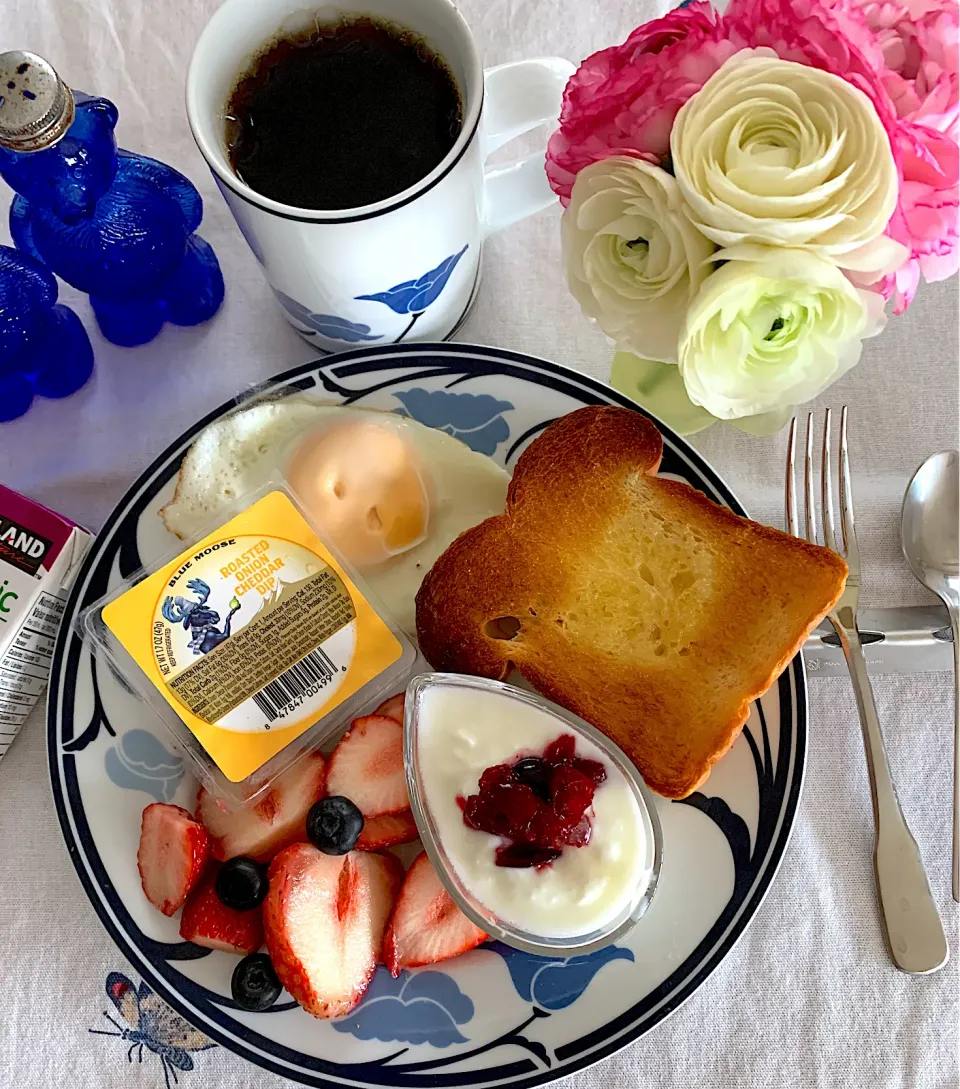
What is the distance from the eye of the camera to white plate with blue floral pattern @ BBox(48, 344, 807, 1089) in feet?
3.31

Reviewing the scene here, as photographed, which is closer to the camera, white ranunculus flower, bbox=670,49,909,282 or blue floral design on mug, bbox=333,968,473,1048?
white ranunculus flower, bbox=670,49,909,282

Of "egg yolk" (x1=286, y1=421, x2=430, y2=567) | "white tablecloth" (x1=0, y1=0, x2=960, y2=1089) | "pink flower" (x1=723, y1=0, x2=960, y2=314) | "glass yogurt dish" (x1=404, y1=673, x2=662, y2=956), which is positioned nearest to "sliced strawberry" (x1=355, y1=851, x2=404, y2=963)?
"glass yogurt dish" (x1=404, y1=673, x2=662, y2=956)

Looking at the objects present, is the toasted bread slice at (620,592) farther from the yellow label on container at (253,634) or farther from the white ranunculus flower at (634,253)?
the white ranunculus flower at (634,253)

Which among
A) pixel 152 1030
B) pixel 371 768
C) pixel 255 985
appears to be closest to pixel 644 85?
pixel 371 768

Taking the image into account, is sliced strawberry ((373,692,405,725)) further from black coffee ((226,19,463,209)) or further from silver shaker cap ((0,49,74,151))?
silver shaker cap ((0,49,74,151))

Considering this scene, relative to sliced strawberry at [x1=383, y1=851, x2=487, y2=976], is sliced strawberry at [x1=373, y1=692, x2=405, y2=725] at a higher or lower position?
higher

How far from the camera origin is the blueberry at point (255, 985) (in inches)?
Result: 39.7

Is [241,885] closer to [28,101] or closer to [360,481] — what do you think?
[360,481]

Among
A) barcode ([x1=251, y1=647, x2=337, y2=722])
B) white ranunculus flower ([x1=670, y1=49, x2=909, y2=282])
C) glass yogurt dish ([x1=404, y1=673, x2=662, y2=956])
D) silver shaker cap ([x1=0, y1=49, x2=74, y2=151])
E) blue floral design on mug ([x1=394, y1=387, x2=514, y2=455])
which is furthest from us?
blue floral design on mug ([x1=394, y1=387, x2=514, y2=455])

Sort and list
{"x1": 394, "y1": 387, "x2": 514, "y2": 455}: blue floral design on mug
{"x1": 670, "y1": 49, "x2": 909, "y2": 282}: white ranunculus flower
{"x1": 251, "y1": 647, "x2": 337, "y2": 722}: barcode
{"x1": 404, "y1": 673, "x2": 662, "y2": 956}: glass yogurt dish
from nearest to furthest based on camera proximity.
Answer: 1. {"x1": 670, "y1": 49, "x2": 909, "y2": 282}: white ranunculus flower
2. {"x1": 404, "y1": 673, "x2": 662, "y2": 956}: glass yogurt dish
3. {"x1": 251, "y1": 647, "x2": 337, "y2": 722}: barcode
4. {"x1": 394, "y1": 387, "x2": 514, "y2": 455}: blue floral design on mug

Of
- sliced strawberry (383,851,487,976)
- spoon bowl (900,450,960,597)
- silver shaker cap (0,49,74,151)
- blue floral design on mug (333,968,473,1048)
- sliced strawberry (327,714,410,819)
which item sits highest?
silver shaker cap (0,49,74,151)

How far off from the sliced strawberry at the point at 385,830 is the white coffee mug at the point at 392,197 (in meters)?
0.58

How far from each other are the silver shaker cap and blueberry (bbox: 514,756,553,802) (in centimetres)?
76

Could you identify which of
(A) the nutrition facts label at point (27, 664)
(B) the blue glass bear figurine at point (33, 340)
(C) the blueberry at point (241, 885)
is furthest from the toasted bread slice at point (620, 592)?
(B) the blue glass bear figurine at point (33, 340)
